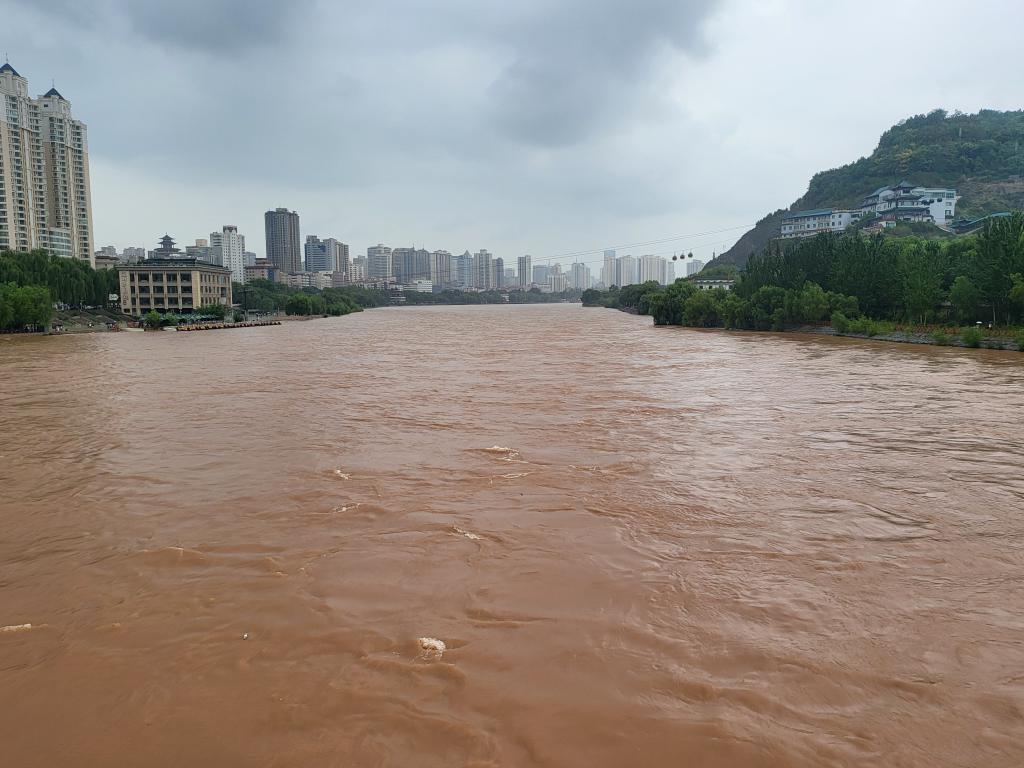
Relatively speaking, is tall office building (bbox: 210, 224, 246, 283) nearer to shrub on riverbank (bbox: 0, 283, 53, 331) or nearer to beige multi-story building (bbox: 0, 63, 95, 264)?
beige multi-story building (bbox: 0, 63, 95, 264)

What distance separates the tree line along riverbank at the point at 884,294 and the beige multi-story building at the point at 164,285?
138ft

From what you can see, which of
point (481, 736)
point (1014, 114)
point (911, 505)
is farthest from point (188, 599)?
point (1014, 114)

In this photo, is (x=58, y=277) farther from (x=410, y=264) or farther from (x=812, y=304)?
(x=410, y=264)

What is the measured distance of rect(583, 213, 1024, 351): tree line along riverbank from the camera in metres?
25.0

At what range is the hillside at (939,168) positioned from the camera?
69688mm

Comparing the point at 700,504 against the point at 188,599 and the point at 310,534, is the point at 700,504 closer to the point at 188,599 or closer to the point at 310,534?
the point at 310,534

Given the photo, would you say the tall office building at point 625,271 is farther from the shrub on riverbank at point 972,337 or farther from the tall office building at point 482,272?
the shrub on riverbank at point 972,337

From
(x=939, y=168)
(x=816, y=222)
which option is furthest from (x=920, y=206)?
(x=939, y=168)

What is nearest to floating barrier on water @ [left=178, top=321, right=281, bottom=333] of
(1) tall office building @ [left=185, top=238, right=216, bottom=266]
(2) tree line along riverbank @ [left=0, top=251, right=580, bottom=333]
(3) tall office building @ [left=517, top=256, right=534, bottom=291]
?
(2) tree line along riverbank @ [left=0, top=251, right=580, bottom=333]

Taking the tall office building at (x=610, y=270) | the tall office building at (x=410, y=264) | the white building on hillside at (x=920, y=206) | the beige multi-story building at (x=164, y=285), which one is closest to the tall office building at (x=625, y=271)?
the tall office building at (x=610, y=270)

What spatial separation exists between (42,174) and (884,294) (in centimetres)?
7538

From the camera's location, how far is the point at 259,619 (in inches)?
150

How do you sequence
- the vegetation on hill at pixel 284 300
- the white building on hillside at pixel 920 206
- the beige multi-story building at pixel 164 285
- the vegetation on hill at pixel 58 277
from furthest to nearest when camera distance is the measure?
1. the vegetation on hill at pixel 284 300
2. the white building on hillside at pixel 920 206
3. the beige multi-story building at pixel 164 285
4. the vegetation on hill at pixel 58 277

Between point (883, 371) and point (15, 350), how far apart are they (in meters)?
31.8
